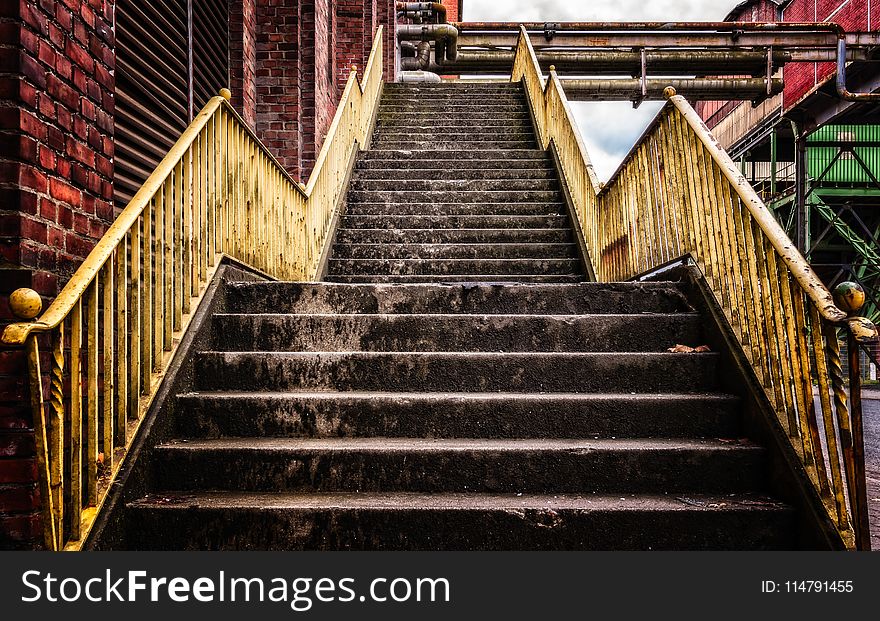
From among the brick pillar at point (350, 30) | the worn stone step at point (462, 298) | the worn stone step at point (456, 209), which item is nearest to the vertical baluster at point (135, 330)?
the worn stone step at point (462, 298)

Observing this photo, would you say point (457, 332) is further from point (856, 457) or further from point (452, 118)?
point (452, 118)

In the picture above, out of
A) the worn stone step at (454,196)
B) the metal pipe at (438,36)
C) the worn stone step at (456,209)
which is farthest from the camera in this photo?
the metal pipe at (438,36)

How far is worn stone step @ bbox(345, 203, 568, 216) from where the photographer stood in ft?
20.1

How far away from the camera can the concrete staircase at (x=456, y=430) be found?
217 cm

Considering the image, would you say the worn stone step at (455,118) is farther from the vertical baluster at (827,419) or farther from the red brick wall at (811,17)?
the red brick wall at (811,17)

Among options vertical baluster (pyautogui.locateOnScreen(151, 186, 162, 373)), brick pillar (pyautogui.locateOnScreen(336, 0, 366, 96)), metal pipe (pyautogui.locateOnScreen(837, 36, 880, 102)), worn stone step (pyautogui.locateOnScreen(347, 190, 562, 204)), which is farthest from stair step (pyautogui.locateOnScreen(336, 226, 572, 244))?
metal pipe (pyautogui.locateOnScreen(837, 36, 880, 102))

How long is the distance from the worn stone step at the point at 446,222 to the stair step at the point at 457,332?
2.97 metres

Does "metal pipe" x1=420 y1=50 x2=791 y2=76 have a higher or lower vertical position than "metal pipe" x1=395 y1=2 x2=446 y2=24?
lower

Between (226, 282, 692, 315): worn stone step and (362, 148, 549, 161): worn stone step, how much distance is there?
4257 millimetres

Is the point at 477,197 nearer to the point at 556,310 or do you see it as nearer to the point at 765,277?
the point at 556,310

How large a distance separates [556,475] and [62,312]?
192cm

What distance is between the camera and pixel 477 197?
6363 mm

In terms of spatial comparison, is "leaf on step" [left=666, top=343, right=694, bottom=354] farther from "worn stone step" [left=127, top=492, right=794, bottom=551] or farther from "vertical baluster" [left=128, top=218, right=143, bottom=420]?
"vertical baluster" [left=128, top=218, right=143, bottom=420]

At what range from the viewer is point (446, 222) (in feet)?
19.5
